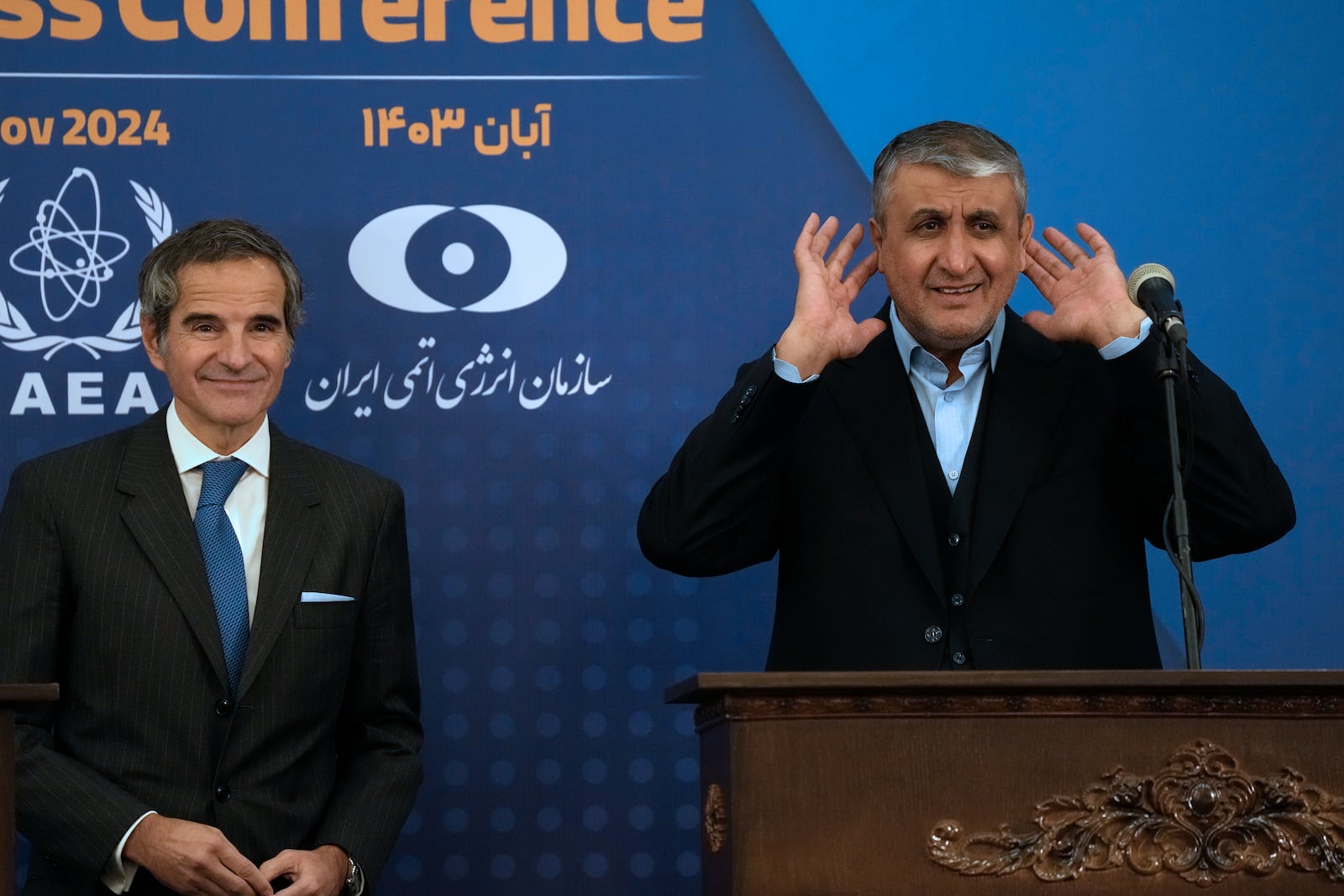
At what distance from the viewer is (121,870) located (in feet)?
7.77

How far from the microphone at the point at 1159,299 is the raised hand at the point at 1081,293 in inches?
6.1

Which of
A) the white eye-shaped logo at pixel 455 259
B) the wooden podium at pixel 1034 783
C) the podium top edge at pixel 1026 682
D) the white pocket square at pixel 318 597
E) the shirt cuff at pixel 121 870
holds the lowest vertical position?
the shirt cuff at pixel 121 870

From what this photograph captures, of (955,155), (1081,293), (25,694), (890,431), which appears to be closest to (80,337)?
(25,694)

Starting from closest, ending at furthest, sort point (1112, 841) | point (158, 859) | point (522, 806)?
point (1112, 841) → point (158, 859) → point (522, 806)

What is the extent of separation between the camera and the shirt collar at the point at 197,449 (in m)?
2.65

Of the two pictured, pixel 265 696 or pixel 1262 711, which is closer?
pixel 1262 711

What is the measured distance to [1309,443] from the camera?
131 inches

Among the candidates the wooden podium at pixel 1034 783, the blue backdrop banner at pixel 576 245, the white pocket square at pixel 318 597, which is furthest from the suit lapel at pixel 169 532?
the wooden podium at pixel 1034 783

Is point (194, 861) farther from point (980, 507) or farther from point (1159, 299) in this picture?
point (1159, 299)

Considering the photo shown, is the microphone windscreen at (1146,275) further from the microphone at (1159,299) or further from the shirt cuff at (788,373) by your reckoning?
the shirt cuff at (788,373)

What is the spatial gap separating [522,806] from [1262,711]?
1774 mm

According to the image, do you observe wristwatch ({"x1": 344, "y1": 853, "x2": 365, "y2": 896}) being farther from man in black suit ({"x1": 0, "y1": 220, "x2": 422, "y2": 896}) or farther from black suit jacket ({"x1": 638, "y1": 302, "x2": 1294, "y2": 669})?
black suit jacket ({"x1": 638, "y1": 302, "x2": 1294, "y2": 669})

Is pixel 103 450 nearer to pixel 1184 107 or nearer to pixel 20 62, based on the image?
pixel 20 62

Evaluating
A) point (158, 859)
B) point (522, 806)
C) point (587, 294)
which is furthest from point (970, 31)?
point (158, 859)
